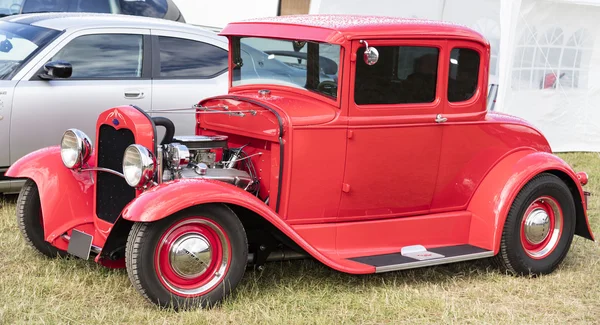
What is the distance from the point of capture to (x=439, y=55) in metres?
5.06

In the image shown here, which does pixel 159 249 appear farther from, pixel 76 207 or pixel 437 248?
pixel 437 248

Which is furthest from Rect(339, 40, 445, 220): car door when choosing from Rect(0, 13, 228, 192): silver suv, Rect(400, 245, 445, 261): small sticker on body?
Rect(0, 13, 228, 192): silver suv

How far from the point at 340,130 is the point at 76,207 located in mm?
1795

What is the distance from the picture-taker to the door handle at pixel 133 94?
6941 mm

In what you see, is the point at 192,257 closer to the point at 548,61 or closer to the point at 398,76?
the point at 398,76

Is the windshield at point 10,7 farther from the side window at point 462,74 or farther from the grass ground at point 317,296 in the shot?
the side window at point 462,74

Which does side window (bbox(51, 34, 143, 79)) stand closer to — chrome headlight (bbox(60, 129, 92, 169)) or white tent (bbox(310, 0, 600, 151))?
chrome headlight (bbox(60, 129, 92, 169))

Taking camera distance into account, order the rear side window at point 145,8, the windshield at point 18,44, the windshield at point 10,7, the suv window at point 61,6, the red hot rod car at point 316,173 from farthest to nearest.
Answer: the rear side window at point 145,8
the suv window at point 61,6
the windshield at point 10,7
the windshield at point 18,44
the red hot rod car at point 316,173

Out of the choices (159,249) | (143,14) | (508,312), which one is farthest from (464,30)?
(143,14)

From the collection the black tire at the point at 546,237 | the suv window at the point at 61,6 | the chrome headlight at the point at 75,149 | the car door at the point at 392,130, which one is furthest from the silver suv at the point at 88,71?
the black tire at the point at 546,237

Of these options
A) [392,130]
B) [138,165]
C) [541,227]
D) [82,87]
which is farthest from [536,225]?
[82,87]

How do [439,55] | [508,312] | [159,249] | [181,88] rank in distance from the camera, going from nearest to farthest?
1. [159,249]
2. [508,312]
3. [439,55]
4. [181,88]

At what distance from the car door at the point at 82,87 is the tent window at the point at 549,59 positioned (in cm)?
535

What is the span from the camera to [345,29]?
4730mm
